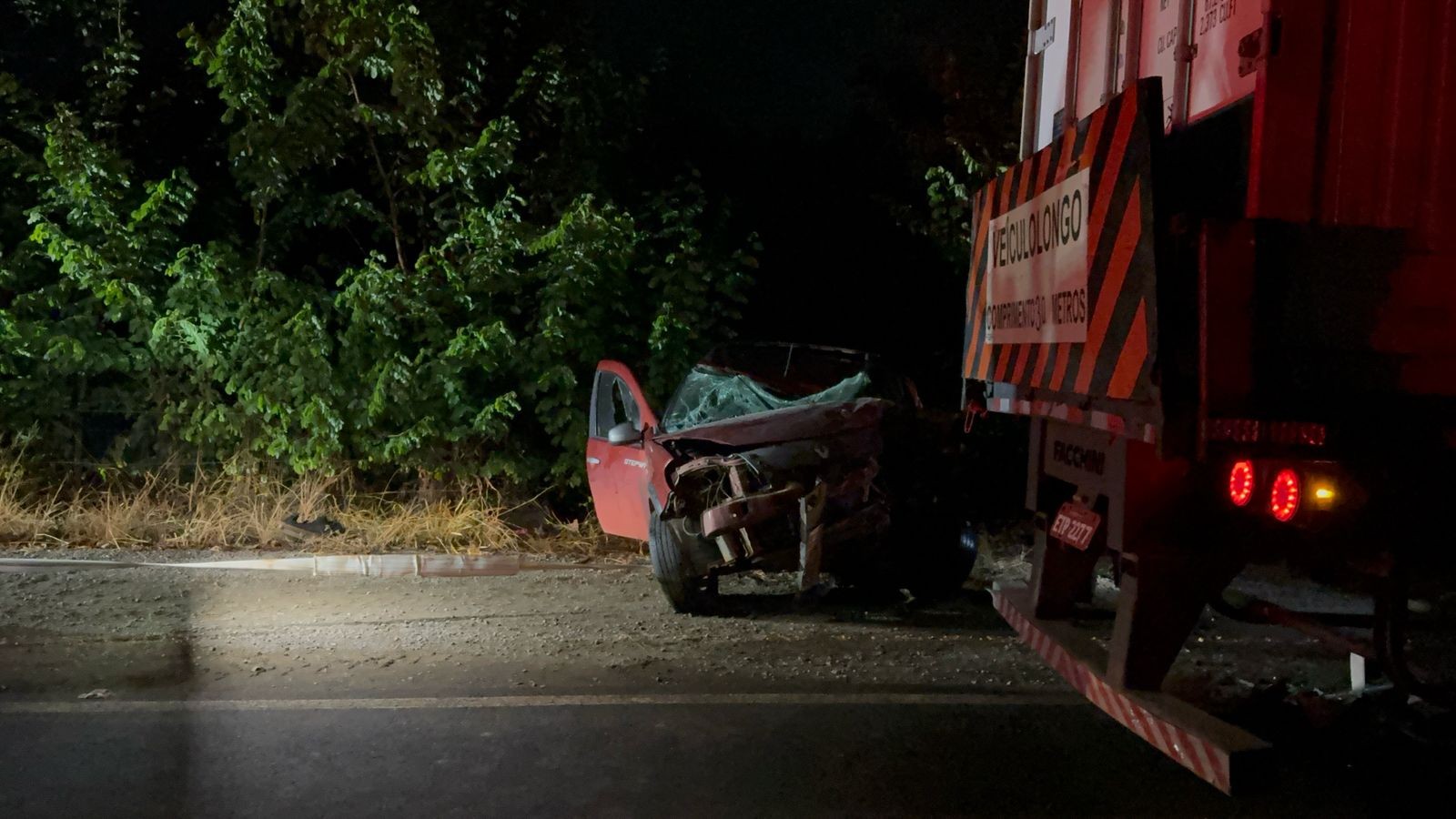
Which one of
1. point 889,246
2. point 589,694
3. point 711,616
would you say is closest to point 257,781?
point 589,694

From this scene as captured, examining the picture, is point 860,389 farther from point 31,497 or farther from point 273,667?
point 31,497

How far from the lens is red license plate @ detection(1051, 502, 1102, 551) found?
13.6 feet

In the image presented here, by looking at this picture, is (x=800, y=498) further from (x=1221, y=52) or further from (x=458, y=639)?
(x=1221, y=52)

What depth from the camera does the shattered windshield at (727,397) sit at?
25.6 ft

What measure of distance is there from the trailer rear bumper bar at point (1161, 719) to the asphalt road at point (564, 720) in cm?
26

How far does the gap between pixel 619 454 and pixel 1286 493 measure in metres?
5.05

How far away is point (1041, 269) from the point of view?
4.49 metres

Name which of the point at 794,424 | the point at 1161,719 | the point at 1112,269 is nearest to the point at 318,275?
the point at 794,424

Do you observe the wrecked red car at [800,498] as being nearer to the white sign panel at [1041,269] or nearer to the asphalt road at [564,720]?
the asphalt road at [564,720]

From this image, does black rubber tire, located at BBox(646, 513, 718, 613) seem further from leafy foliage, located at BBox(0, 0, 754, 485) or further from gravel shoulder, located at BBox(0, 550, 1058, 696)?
leafy foliage, located at BBox(0, 0, 754, 485)

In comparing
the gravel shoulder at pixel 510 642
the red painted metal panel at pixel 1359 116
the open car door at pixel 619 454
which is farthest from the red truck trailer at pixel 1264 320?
the open car door at pixel 619 454

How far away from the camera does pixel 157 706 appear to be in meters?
5.05

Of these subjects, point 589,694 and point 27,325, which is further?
point 27,325

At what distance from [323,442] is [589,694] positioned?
538cm
